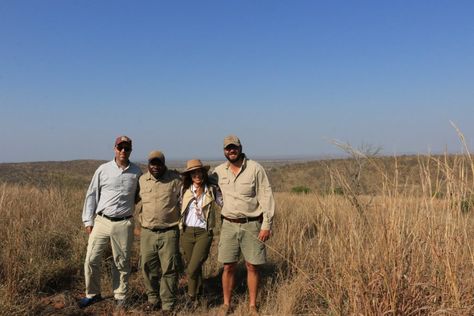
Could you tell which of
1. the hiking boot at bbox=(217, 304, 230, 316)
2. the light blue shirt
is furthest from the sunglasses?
the hiking boot at bbox=(217, 304, 230, 316)

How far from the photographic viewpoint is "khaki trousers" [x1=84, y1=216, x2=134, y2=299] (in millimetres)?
4258

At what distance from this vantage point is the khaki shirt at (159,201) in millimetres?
4223

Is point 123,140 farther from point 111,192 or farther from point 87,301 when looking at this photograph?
point 87,301

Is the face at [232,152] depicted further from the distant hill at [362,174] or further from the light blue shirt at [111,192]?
the light blue shirt at [111,192]

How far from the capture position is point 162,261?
13.8 feet

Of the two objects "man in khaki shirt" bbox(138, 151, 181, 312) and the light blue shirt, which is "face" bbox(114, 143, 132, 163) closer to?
the light blue shirt

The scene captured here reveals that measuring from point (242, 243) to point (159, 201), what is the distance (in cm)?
105

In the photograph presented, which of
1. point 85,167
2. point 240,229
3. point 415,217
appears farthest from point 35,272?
point 85,167

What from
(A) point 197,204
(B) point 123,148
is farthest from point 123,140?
(A) point 197,204

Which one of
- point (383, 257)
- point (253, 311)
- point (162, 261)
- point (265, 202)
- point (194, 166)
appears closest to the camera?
point (383, 257)

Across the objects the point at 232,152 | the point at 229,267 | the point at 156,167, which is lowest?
the point at 229,267

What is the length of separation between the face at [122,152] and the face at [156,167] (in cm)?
31

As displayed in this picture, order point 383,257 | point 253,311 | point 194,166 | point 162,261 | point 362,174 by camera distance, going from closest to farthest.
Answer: point 383,257
point 253,311
point 162,261
point 194,166
point 362,174

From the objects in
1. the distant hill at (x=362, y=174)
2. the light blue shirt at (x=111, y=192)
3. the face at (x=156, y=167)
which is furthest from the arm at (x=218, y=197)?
the distant hill at (x=362, y=174)
